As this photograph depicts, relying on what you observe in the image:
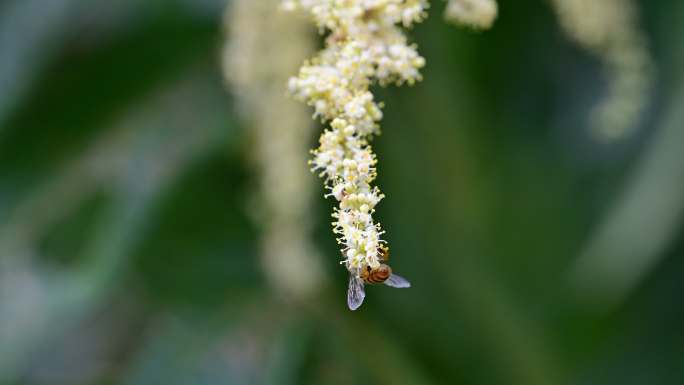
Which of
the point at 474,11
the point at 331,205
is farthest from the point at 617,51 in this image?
the point at 331,205

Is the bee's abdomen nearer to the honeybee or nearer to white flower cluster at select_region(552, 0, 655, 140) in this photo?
the honeybee

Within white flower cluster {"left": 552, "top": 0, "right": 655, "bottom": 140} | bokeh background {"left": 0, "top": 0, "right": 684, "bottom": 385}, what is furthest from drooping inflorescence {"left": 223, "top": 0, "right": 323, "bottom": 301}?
white flower cluster {"left": 552, "top": 0, "right": 655, "bottom": 140}

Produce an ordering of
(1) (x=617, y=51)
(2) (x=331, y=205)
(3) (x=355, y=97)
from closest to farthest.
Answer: (3) (x=355, y=97) → (1) (x=617, y=51) → (2) (x=331, y=205)

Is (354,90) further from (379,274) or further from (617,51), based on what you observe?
(617,51)

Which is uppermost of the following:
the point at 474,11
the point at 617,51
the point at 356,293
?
the point at 617,51

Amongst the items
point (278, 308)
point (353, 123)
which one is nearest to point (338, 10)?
point (353, 123)

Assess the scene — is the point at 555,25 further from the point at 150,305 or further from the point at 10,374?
the point at 10,374
